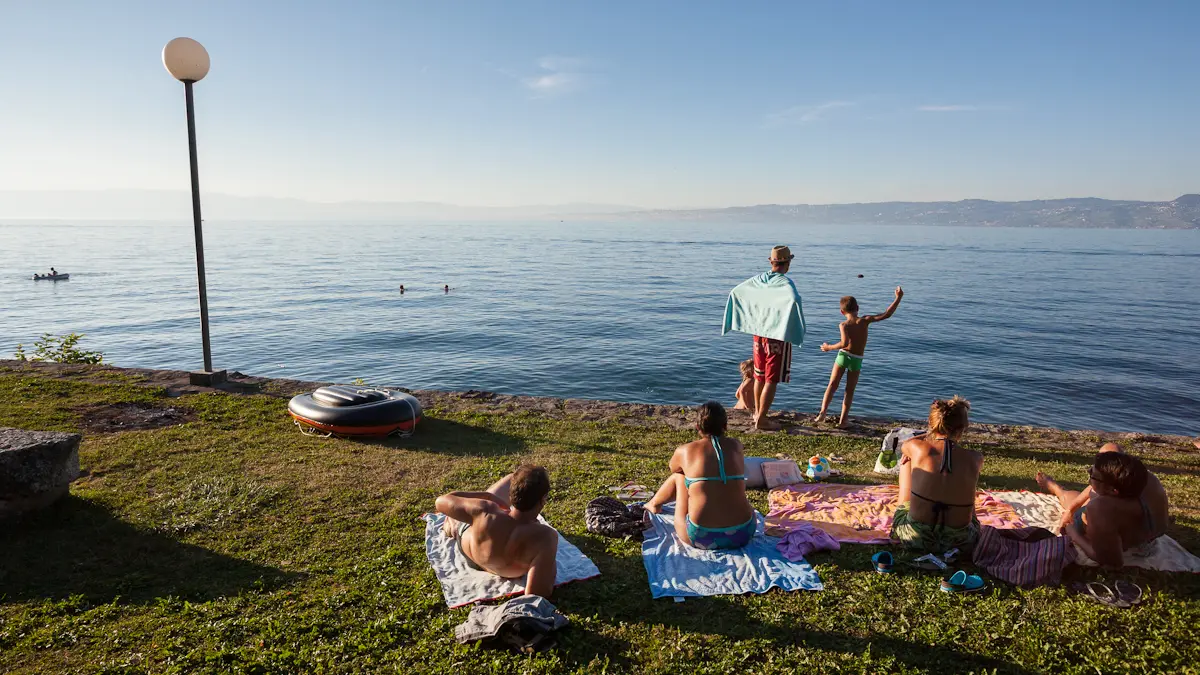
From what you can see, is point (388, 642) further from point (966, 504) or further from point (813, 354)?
point (813, 354)

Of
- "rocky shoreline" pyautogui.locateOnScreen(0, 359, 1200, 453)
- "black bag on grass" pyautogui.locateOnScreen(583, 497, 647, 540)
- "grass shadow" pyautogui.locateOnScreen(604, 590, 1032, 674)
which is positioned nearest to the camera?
"grass shadow" pyautogui.locateOnScreen(604, 590, 1032, 674)

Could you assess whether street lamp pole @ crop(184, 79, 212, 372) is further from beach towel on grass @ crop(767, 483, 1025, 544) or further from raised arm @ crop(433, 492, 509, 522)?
beach towel on grass @ crop(767, 483, 1025, 544)

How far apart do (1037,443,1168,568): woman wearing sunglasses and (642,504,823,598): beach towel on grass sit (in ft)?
7.55

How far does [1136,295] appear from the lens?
51.2 meters

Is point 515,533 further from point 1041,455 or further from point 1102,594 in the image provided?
point 1041,455

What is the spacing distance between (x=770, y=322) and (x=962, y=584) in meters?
5.24

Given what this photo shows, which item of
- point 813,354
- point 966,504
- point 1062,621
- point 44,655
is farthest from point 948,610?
point 813,354

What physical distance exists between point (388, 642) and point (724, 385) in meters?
18.8

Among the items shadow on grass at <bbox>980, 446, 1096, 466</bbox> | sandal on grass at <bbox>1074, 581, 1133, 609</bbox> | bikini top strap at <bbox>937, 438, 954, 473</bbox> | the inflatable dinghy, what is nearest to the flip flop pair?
sandal on grass at <bbox>1074, 581, 1133, 609</bbox>

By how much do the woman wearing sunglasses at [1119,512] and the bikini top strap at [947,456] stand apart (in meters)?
1.05

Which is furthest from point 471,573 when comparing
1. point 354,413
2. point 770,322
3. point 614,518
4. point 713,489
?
point 770,322

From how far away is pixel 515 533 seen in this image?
5.13 m

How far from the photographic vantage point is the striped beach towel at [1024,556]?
522cm

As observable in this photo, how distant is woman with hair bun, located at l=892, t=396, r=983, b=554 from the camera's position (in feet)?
18.1
